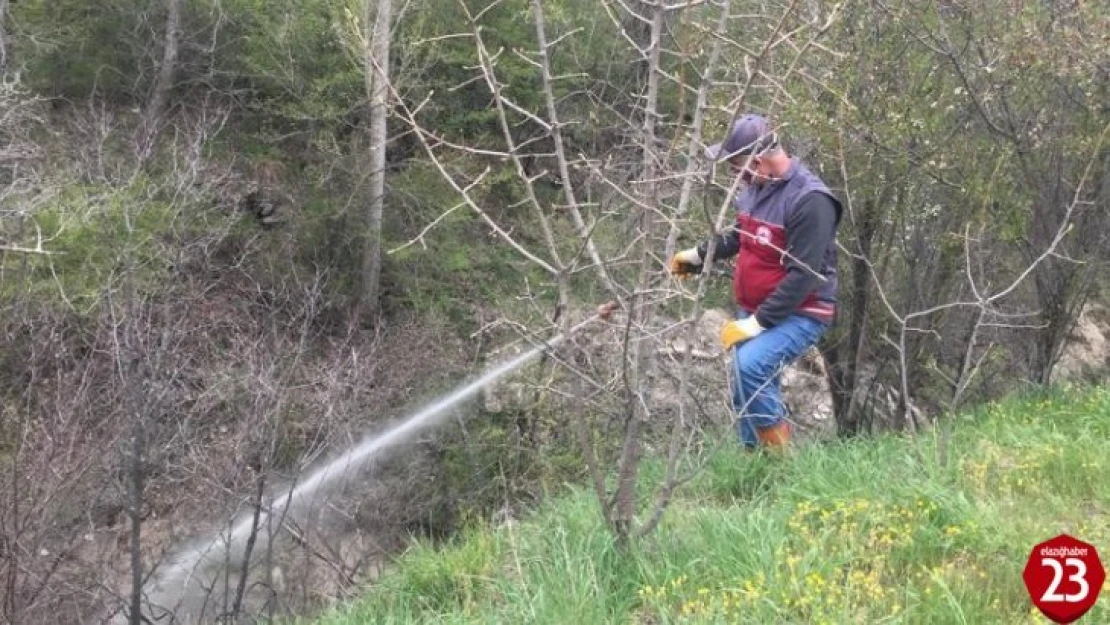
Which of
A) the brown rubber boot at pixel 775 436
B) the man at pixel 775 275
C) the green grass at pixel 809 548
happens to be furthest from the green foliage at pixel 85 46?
the brown rubber boot at pixel 775 436

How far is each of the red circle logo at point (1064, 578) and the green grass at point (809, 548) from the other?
5cm

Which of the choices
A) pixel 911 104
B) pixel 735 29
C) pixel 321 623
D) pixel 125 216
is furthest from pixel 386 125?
pixel 321 623

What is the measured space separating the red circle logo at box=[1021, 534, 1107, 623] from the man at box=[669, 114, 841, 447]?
4.84 ft

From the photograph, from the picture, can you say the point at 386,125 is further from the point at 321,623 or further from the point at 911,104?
the point at 321,623

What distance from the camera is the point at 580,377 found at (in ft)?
12.8

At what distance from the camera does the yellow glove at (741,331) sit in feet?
15.8

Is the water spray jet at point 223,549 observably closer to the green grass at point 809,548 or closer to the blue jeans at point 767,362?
the blue jeans at point 767,362

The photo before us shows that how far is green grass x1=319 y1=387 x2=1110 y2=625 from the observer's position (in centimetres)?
323

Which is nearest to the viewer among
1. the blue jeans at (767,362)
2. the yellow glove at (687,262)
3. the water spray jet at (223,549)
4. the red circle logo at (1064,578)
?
the red circle logo at (1064,578)

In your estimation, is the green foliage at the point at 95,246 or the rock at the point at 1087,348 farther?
the green foliage at the point at 95,246

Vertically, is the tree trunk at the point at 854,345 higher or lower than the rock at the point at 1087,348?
higher

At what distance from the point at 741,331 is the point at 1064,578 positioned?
79.3 inches

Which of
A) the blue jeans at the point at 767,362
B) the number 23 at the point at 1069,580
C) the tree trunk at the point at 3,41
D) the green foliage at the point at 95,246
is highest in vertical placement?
the tree trunk at the point at 3,41

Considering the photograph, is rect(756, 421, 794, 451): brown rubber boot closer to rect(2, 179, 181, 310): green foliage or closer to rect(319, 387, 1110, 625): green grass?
rect(319, 387, 1110, 625): green grass
